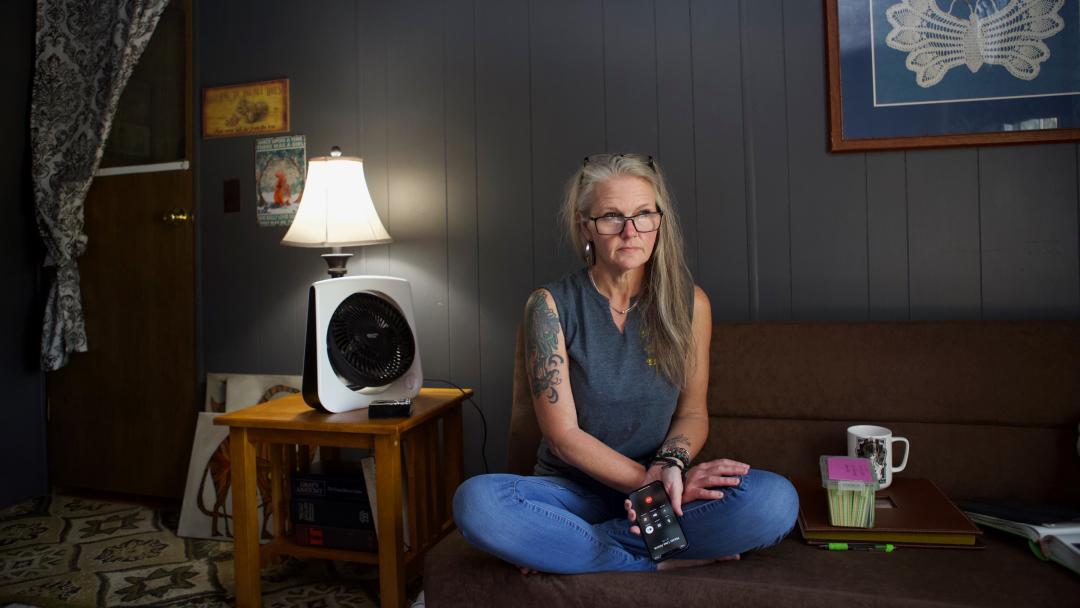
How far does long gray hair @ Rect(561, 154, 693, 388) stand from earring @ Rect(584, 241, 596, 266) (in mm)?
18

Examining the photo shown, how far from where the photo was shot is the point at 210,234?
8.58 ft

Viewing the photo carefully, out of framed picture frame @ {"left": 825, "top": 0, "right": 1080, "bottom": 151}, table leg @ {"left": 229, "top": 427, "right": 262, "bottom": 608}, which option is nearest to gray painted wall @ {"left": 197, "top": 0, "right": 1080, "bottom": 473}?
framed picture frame @ {"left": 825, "top": 0, "right": 1080, "bottom": 151}

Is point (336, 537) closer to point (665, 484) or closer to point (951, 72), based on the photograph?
point (665, 484)

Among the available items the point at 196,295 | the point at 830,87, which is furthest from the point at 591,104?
the point at 196,295

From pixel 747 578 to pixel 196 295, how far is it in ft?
7.14

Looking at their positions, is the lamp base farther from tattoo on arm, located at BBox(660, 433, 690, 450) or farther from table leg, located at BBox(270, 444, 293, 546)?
tattoo on arm, located at BBox(660, 433, 690, 450)

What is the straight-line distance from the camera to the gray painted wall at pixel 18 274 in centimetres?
274

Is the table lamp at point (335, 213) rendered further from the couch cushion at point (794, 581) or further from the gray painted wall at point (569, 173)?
the couch cushion at point (794, 581)

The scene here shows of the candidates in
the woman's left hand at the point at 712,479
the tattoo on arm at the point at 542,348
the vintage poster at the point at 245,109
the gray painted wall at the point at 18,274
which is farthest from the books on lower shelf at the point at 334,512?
the gray painted wall at the point at 18,274

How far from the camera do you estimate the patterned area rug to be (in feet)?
6.44

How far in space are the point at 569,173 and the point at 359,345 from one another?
80 cm

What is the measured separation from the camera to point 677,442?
1.54 metres

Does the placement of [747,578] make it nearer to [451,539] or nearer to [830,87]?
[451,539]

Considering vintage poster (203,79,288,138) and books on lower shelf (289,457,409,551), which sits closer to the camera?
books on lower shelf (289,457,409,551)
